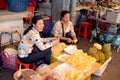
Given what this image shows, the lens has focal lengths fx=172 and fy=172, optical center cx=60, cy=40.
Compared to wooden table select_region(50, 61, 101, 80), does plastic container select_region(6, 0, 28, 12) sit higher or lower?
higher

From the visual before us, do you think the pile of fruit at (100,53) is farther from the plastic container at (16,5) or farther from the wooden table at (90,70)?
the plastic container at (16,5)

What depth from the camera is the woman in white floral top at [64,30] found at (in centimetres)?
292

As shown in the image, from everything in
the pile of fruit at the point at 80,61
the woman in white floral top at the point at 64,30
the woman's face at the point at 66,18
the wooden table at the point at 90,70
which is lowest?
the wooden table at the point at 90,70

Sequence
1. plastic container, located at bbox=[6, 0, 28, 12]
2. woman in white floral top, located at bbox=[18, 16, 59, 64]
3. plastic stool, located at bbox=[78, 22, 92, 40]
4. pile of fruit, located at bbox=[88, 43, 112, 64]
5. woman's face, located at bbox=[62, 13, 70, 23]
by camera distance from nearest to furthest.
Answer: woman in white floral top, located at bbox=[18, 16, 59, 64], pile of fruit, located at bbox=[88, 43, 112, 64], woman's face, located at bbox=[62, 13, 70, 23], plastic container, located at bbox=[6, 0, 28, 12], plastic stool, located at bbox=[78, 22, 92, 40]

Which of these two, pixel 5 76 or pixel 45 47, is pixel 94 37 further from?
pixel 5 76

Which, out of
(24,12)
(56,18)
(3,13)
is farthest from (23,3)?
(56,18)

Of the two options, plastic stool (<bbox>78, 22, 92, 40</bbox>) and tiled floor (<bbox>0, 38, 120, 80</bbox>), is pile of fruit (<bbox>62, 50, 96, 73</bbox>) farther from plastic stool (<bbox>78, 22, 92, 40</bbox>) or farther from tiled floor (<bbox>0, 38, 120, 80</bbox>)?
plastic stool (<bbox>78, 22, 92, 40</bbox>)

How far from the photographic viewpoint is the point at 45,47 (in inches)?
93.8

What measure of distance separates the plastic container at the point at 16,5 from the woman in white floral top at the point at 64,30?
1101mm

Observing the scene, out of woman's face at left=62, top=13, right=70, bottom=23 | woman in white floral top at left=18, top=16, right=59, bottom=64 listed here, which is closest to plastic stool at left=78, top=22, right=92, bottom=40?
woman's face at left=62, top=13, right=70, bottom=23

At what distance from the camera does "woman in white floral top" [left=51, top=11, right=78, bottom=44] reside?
2920 mm

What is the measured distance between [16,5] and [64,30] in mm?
1268

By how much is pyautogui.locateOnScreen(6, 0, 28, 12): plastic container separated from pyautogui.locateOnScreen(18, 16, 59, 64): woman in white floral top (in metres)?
1.47

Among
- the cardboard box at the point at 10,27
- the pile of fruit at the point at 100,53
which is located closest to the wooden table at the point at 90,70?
the pile of fruit at the point at 100,53
